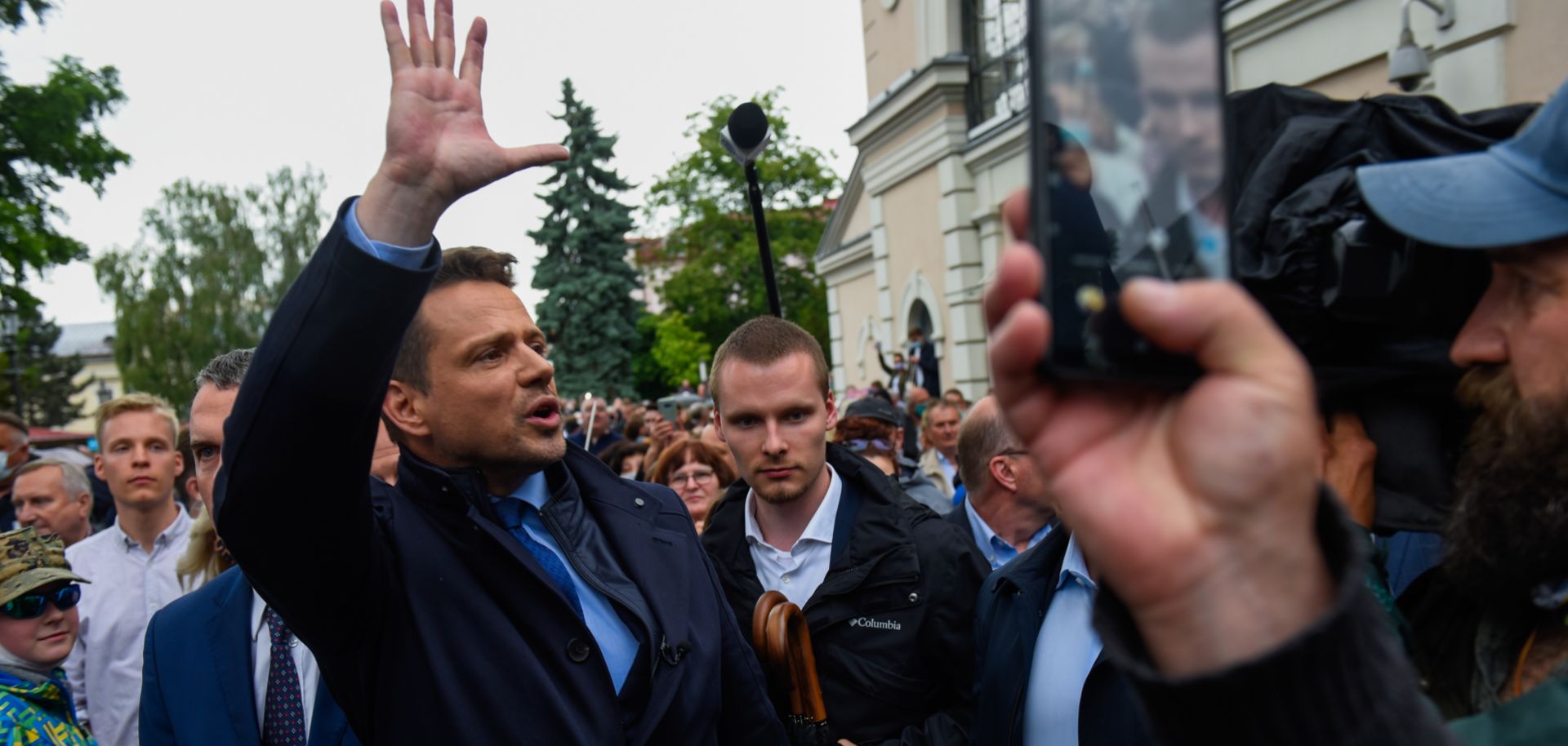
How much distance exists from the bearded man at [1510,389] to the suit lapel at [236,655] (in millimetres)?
2687

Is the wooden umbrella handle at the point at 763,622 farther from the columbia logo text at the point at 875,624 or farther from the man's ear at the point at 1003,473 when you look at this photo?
the man's ear at the point at 1003,473

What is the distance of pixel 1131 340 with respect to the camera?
2.97 feet

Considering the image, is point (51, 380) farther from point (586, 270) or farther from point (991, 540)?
point (991, 540)

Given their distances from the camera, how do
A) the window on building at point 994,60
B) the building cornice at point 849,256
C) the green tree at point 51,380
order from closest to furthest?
1. the window on building at point 994,60
2. the building cornice at point 849,256
3. the green tree at point 51,380

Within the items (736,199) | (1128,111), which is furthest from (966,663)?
(736,199)

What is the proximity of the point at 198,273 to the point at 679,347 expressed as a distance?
19.4m

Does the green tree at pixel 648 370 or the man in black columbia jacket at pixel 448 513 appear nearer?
the man in black columbia jacket at pixel 448 513

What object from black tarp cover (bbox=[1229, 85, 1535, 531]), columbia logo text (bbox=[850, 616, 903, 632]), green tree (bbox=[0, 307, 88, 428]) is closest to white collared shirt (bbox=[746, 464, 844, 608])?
columbia logo text (bbox=[850, 616, 903, 632])

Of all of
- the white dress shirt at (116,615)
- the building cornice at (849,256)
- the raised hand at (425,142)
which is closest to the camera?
the raised hand at (425,142)

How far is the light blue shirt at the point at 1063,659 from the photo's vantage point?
254 cm

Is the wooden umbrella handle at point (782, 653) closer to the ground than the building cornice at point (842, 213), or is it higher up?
closer to the ground

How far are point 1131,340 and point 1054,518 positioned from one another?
3.72 metres

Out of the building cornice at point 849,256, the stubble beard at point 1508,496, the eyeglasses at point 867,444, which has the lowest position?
the eyeglasses at point 867,444

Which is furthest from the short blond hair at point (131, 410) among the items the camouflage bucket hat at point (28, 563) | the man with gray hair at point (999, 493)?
the man with gray hair at point (999, 493)
